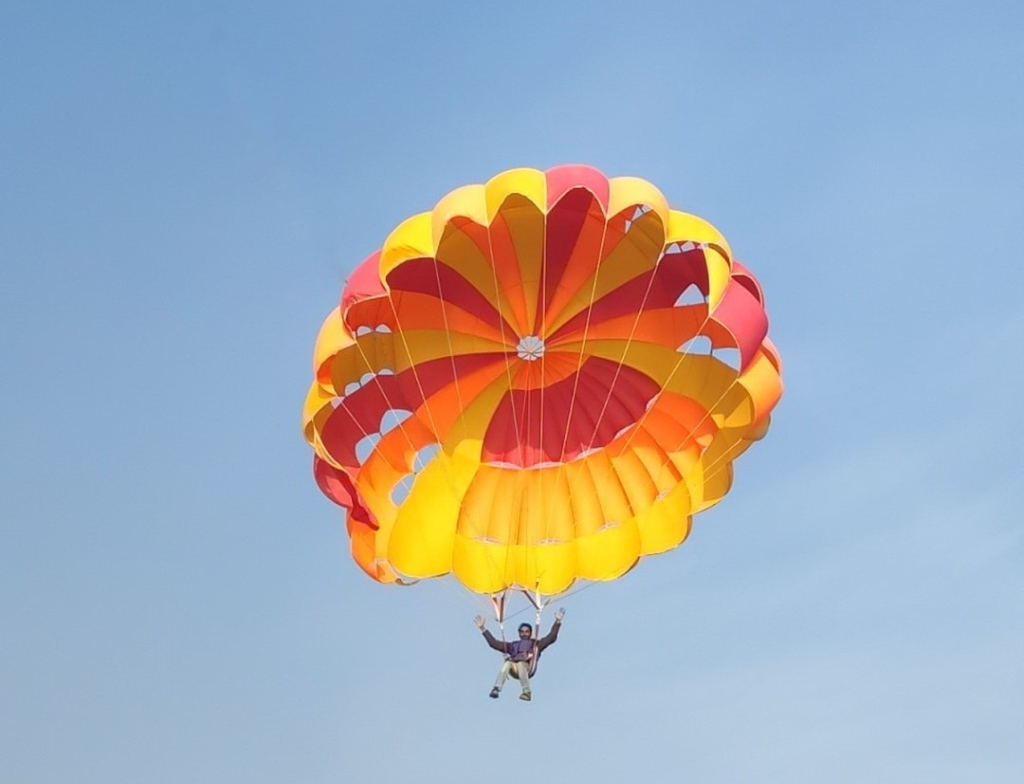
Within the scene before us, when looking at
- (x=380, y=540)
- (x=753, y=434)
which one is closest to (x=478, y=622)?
(x=380, y=540)

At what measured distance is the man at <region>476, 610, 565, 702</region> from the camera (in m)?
22.6

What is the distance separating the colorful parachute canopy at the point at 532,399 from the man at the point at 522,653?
1.13 metres

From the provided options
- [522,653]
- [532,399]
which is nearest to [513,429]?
[532,399]

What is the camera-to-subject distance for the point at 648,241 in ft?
75.6

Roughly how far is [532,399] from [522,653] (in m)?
3.16

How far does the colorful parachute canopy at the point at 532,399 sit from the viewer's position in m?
23.0

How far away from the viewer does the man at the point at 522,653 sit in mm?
22625

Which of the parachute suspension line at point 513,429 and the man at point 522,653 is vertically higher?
the parachute suspension line at point 513,429

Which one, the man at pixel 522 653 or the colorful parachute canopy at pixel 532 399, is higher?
the colorful parachute canopy at pixel 532 399

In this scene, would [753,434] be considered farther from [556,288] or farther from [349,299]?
[349,299]

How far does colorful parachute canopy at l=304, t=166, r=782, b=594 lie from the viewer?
2300 centimetres

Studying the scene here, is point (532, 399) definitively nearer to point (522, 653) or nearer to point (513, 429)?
point (513, 429)

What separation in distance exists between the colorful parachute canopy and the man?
1.13 metres

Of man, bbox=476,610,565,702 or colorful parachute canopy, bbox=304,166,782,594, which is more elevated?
colorful parachute canopy, bbox=304,166,782,594
